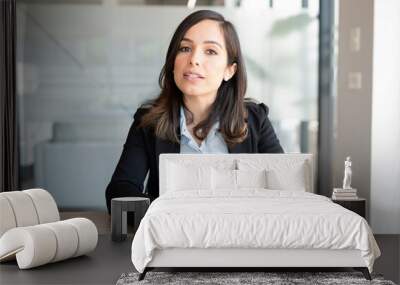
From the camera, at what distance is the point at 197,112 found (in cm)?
743

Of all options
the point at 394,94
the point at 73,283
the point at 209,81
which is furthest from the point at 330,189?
the point at 73,283

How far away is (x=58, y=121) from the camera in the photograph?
7863 millimetres

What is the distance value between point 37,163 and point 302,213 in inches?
149

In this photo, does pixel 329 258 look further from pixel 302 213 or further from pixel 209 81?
pixel 209 81

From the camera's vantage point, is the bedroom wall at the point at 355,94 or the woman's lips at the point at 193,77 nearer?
the woman's lips at the point at 193,77

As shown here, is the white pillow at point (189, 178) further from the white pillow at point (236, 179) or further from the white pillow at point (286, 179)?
the white pillow at point (286, 179)

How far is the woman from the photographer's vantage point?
7.32 m

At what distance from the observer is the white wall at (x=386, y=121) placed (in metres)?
7.58

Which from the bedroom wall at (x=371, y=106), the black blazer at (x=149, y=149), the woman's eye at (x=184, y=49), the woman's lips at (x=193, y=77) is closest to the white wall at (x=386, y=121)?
the bedroom wall at (x=371, y=106)

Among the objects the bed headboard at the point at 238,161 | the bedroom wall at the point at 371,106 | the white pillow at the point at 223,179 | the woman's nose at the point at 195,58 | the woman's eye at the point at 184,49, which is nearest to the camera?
the white pillow at the point at 223,179

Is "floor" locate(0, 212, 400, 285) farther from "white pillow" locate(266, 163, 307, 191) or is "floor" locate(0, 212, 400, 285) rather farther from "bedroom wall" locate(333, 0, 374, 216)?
"bedroom wall" locate(333, 0, 374, 216)

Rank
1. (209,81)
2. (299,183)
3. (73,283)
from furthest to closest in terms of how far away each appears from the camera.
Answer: (209,81)
(299,183)
(73,283)

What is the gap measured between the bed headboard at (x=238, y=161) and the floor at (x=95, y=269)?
811mm

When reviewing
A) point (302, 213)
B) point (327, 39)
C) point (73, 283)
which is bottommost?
point (73, 283)
